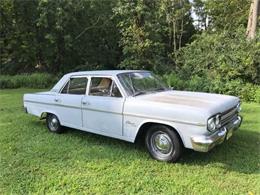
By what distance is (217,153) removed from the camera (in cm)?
499

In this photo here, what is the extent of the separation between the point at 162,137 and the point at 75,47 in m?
16.7

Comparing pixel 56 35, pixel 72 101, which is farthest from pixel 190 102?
pixel 56 35

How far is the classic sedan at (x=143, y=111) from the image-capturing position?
4301 mm

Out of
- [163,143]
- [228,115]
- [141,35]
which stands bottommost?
[163,143]

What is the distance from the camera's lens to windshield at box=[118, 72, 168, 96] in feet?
17.2

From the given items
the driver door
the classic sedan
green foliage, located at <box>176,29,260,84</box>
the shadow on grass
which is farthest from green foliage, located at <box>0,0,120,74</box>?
the shadow on grass

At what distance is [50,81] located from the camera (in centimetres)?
1620

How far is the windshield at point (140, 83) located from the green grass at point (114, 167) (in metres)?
1.08

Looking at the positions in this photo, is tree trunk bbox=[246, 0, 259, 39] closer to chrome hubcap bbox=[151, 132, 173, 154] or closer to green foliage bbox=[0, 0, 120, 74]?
chrome hubcap bbox=[151, 132, 173, 154]

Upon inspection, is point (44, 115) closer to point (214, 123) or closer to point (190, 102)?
point (190, 102)

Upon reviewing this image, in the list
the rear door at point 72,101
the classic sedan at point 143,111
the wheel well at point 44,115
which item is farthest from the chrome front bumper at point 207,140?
the wheel well at point 44,115

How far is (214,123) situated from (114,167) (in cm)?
171

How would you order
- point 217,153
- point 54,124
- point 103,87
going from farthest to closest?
point 54,124 → point 103,87 → point 217,153

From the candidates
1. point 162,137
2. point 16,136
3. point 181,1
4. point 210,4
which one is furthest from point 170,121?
point 210,4
